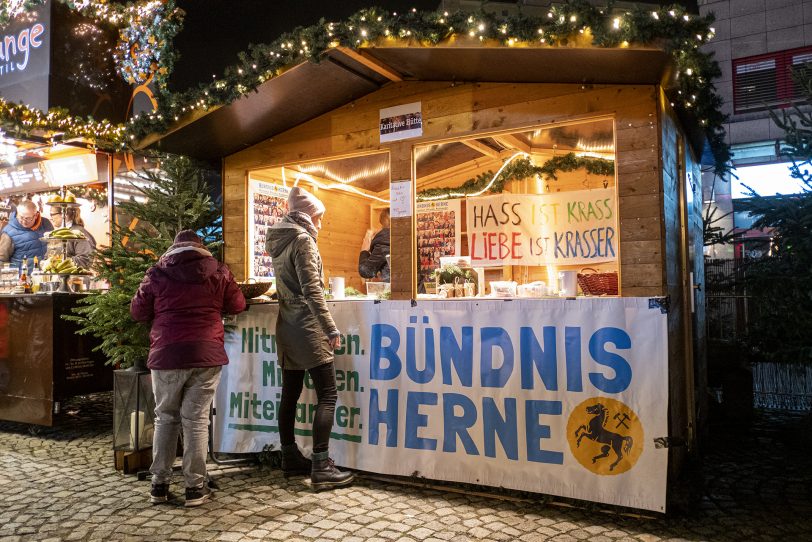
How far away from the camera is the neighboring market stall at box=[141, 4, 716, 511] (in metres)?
4.27

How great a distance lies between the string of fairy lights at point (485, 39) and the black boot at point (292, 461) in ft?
10.1

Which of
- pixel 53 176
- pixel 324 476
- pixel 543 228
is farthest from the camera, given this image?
pixel 53 176

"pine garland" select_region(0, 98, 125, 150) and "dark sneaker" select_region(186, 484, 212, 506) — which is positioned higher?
"pine garland" select_region(0, 98, 125, 150)

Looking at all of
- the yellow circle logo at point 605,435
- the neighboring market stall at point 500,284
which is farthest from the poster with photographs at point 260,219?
the yellow circle logo at point 605,435

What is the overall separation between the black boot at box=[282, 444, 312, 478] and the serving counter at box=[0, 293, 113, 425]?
3355 millimetres

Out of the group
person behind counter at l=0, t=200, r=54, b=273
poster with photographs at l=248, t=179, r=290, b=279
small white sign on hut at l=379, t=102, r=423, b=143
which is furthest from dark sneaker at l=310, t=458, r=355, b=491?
person behind counter at l=0, t=200, r=54, b=273

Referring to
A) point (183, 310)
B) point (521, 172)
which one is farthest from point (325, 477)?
point (521, 172)

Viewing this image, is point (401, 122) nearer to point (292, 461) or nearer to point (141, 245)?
point (141, 245)

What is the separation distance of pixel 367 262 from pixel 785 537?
600cm

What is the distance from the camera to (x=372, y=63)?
5035mm

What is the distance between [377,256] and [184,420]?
14.4 ft

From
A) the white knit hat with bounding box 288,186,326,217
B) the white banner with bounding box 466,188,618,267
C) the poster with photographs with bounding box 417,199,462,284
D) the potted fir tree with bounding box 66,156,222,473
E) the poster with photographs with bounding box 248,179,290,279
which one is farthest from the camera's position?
the poster with photographs with bounding box 417,199,462,284

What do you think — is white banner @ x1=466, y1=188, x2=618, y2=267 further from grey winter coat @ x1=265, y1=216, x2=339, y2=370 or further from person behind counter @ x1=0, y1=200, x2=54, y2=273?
person behind counter @ x1=0, y1=200, x2=54, y2=273

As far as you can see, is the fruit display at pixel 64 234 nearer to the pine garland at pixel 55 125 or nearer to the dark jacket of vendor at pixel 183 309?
the pine garland at pixel 55 125
